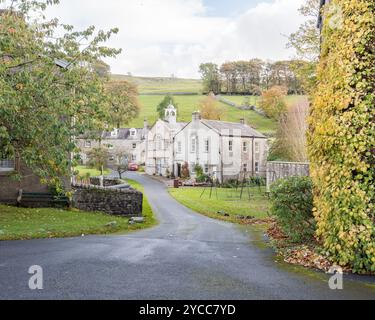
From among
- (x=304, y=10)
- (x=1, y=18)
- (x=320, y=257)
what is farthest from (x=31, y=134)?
(x=304, y=10)

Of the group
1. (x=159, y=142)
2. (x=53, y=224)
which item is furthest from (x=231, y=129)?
(x=53, y=224)

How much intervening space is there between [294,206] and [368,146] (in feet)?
11.3

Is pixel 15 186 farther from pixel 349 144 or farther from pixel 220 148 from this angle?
pixel 220 148

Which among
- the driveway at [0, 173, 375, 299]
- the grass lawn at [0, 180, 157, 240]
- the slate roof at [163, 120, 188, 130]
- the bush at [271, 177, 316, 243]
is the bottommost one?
the grass lawn at [0, 180, 157, 240]

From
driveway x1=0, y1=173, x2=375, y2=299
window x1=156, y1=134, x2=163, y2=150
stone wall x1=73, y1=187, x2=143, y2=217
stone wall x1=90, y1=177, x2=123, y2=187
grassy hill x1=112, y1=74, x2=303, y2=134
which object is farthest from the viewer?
grassy hill x1=112, y1=74, x2=303, y2=134

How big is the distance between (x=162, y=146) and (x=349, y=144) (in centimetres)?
5096

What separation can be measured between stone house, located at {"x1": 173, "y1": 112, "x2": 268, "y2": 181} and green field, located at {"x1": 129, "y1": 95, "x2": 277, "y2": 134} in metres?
10.2

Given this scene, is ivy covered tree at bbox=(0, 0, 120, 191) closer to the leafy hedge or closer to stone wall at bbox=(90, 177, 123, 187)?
the leafy hedge

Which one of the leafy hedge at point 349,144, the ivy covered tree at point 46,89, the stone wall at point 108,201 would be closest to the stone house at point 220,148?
the stone wall at point 108,201

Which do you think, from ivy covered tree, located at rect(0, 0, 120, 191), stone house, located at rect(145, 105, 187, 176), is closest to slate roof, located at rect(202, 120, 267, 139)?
stone house, located at rect(145, 105, 187, 176)

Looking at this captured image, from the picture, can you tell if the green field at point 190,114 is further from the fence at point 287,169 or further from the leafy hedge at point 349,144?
the leafy hedge at point 349,144

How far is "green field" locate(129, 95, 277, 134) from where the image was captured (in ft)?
246

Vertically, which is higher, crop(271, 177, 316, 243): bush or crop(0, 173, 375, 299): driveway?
crop(271, 177, 316, 243): bush
